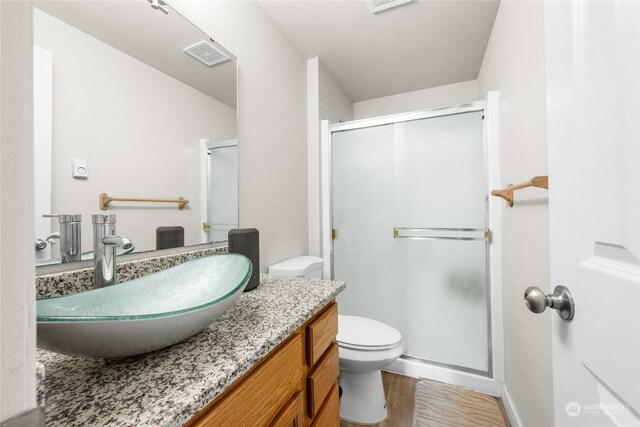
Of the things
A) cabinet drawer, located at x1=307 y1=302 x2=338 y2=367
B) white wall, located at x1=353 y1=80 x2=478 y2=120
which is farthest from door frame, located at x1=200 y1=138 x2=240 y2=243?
white wall, located at x1=353 y1=80 x2=478 y2=120

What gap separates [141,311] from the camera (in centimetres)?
67

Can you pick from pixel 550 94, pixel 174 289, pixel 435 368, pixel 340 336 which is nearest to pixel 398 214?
pixel 340 336

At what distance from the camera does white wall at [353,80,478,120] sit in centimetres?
250

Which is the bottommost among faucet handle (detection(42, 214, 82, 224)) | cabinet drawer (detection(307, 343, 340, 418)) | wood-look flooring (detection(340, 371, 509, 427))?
wood-look flooring (detection(340, 371, 509, 427))

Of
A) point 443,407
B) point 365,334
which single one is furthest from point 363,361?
point 443,407

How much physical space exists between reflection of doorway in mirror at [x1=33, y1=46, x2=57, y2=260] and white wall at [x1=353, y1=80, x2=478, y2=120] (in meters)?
2.44

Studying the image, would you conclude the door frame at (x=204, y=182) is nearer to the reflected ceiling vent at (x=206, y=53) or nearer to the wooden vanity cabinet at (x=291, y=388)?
the reflected ceiling vent at (x=206, y=53)

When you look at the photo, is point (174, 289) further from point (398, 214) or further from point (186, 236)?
point (398, 214)

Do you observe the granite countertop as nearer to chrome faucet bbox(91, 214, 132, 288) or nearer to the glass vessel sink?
the glass vessel sink

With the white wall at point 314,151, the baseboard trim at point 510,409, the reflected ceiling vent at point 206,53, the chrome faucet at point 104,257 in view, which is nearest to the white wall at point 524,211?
the baseboard trim at point 510,409

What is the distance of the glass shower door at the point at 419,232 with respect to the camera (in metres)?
1.70

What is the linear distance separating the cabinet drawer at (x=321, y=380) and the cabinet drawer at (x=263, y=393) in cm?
7

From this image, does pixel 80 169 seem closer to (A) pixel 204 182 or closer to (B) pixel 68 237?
(B) pixel 68 237

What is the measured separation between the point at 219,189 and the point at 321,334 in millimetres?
774
